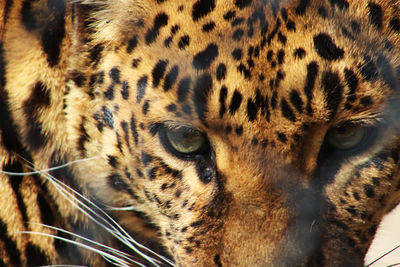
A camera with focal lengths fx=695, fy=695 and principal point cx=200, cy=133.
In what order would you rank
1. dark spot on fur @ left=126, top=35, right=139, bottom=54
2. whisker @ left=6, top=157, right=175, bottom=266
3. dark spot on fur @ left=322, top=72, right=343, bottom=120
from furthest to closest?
whisker @ left=6, top=157, right=175, bottom=266 < dark spot on fur @ left=126, top=35, right=139, bottom=54 < dark spot on fur @ left=322, top=72, right=343, bottom=120

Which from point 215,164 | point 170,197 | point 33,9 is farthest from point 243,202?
point 33,9

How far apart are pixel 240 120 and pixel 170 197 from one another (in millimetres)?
509

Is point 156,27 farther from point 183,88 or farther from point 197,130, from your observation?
point 197,130

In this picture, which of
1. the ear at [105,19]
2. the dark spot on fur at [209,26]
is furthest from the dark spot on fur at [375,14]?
the ear at [105,19]

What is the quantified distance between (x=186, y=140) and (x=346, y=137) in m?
0.62

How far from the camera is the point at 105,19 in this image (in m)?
2.80

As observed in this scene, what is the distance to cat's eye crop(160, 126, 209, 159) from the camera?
2.65 metres

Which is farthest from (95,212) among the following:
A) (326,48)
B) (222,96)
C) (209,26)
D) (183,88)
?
(326,48)

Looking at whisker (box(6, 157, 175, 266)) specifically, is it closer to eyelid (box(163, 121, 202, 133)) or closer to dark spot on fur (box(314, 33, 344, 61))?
eyelid (box(163, 121, 202, 133))

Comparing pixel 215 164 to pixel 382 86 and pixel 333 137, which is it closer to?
pixel 333 137

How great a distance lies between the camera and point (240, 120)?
8.13 ft

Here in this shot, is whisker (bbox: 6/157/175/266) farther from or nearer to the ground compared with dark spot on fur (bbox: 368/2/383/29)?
nearer to the ground

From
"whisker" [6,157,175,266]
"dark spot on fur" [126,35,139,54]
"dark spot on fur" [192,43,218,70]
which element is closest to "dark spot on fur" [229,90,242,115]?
"dark spot on fur" [192,43,218,70]

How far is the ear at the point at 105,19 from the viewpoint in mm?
2740
